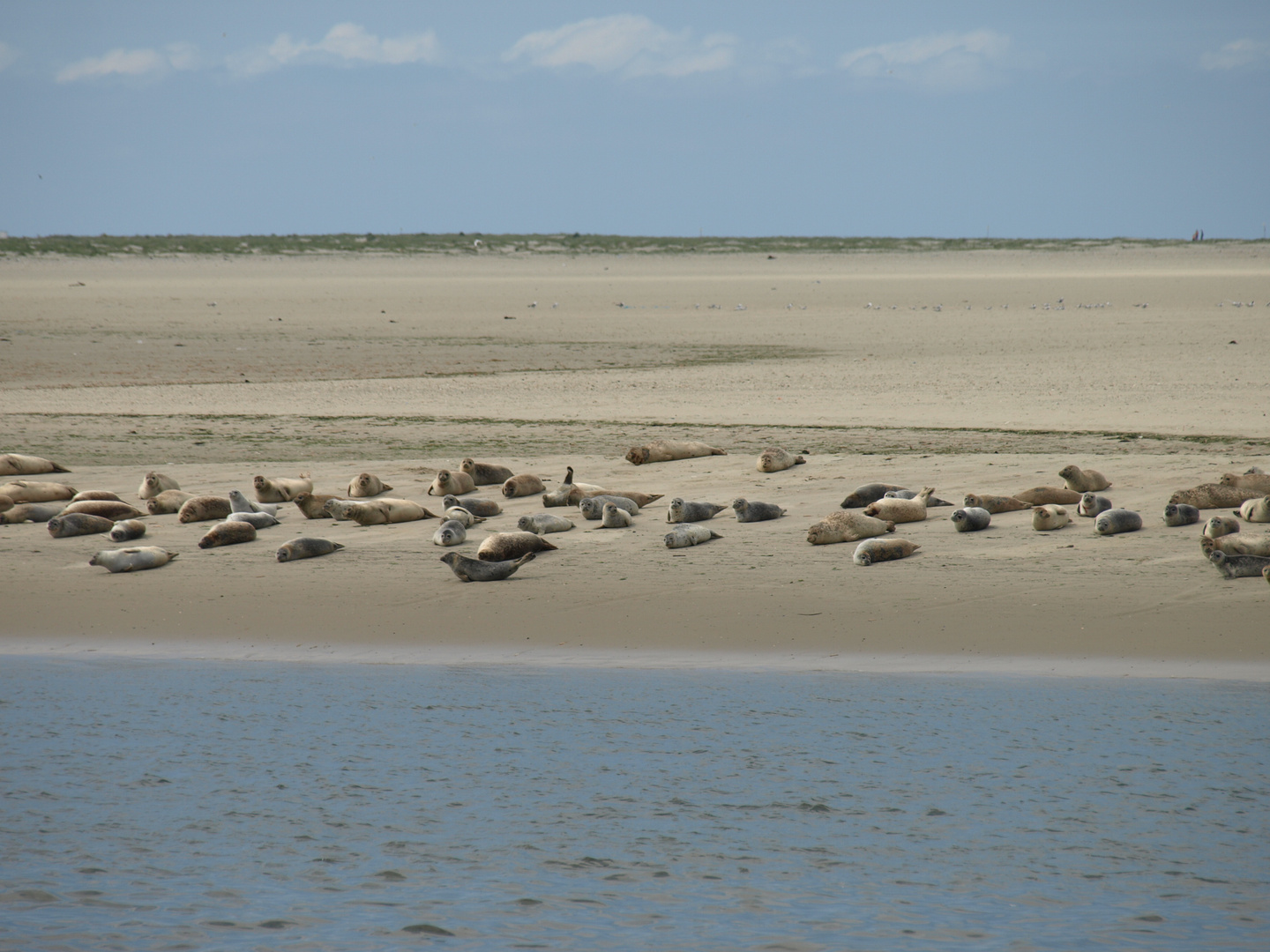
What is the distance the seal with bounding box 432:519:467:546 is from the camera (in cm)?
734

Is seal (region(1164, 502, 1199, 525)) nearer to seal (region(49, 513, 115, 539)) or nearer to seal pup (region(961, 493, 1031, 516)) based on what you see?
seal pup (region(961, 493, 1031, 516))

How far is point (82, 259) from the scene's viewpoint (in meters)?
42.1

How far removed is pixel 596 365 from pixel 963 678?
12.2 m

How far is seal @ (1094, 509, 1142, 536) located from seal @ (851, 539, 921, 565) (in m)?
1.14

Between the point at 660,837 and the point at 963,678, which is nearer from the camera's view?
the point at 660,837

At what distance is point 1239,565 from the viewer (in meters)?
6.27

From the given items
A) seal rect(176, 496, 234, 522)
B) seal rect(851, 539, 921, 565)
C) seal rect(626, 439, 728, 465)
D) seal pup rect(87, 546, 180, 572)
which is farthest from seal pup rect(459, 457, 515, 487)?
seal rect(851, 539, 921, 565)

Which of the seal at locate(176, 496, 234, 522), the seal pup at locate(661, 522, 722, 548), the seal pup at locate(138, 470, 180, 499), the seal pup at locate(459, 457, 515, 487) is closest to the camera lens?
the seal pup at locate(661, 522, 722, 548)

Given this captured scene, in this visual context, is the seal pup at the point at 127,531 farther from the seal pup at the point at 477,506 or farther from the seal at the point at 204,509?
the seal pup at the point at 477,506

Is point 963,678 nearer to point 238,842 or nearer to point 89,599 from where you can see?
point 238,842

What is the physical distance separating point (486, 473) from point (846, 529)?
9.50ft

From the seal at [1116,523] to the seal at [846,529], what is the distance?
3.84ft

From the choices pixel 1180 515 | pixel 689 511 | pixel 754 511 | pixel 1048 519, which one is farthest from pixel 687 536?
pixel 1180 515

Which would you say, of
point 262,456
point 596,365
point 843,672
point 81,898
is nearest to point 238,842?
point 81,898
